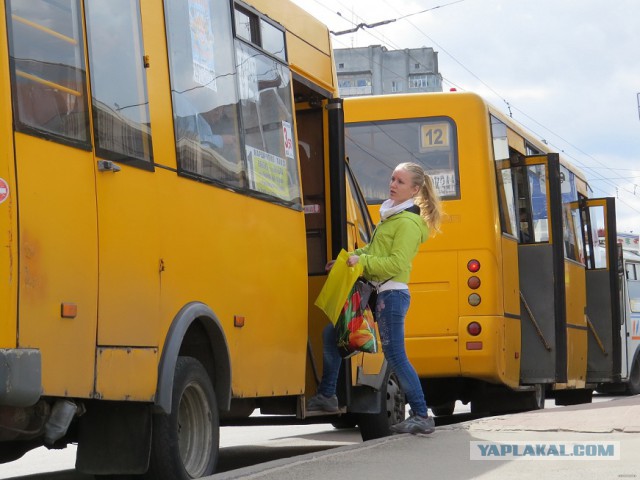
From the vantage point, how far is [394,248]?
28.1 ft

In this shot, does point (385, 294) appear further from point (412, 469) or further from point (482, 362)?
point (482, 362)

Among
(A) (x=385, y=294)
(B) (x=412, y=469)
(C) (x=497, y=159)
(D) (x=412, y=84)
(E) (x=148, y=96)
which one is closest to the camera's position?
(E) (x=148, y=96)

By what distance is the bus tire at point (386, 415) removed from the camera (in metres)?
9.98

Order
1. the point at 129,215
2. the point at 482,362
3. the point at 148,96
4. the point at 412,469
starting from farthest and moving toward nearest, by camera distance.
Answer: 1. the point at 482,362
2. the point at 412,469
3. the point at 148,96
4. the point at 129,215

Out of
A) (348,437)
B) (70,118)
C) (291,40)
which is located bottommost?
(348,437)

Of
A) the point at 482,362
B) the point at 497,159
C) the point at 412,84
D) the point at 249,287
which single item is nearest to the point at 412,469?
the point at 249,287

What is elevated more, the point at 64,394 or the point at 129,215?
the point at 129,215

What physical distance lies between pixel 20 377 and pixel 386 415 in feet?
17.4

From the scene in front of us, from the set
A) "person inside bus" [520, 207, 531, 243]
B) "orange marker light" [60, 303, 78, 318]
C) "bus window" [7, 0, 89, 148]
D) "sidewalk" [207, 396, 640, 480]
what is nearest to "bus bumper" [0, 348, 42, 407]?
"orange marker light" [60, 303, 78, 318]

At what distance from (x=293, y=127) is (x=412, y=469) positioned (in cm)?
283

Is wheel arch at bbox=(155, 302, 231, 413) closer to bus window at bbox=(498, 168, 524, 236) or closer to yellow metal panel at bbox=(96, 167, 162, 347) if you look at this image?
yellow metal panel at bbox=(96, 167, 162, 347)

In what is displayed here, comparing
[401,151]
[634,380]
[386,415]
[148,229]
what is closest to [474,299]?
[401,151]

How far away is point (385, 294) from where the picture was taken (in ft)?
28.3

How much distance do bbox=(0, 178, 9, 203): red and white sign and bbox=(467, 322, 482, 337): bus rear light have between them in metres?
7.83
